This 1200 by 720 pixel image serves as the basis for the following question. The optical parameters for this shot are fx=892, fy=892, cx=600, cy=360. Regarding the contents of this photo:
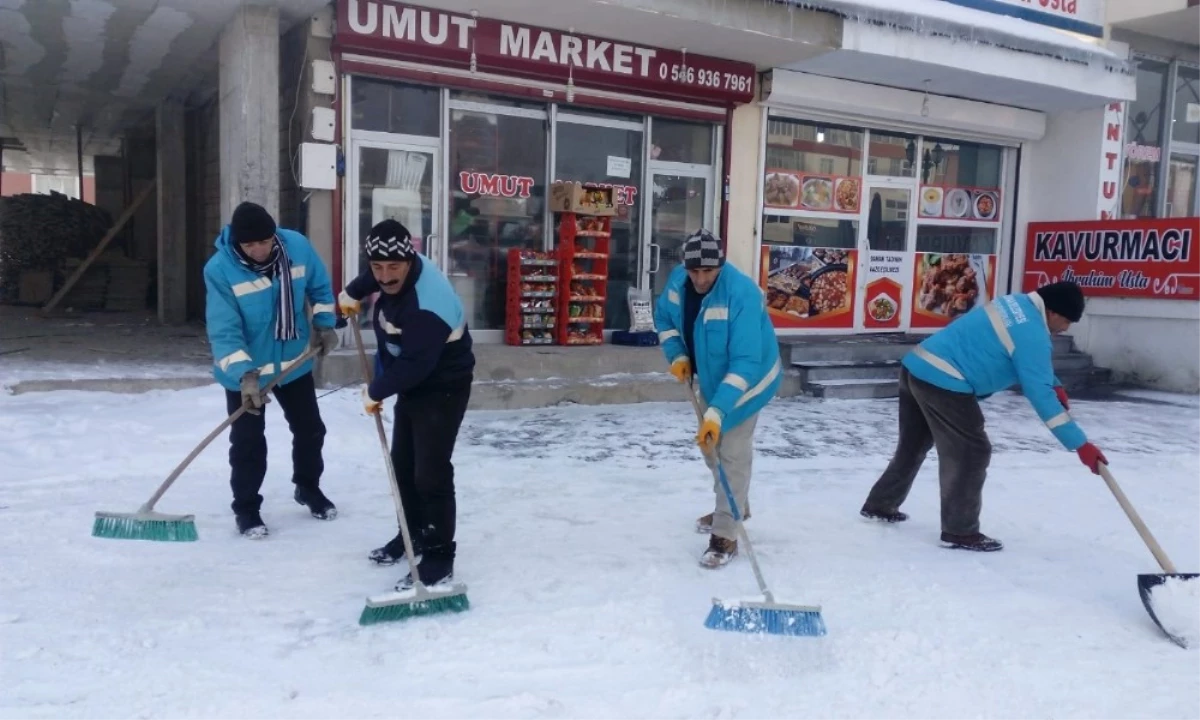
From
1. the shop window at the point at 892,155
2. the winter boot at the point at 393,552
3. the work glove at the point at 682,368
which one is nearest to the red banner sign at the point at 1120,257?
the shop window at the point at 892,155

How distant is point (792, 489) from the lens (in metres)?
5.81

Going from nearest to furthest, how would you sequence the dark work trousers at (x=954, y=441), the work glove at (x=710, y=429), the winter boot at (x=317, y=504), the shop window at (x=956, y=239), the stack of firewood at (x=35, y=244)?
the work glove at (x=710, y=429), the dark work trousers at (x=954, y=441), the winter boot at (x=317, y=504), the shop window at (x=956, y=239), the stack of firewood at (x=35, y=244)

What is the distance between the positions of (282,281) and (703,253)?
6.71 feet

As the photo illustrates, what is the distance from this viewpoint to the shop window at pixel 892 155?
11.1 m

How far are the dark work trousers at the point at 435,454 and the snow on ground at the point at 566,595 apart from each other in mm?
308

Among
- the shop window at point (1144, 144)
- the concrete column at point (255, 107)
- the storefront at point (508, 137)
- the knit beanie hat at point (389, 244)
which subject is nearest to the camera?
the knit beanie hat at point (389, 244)

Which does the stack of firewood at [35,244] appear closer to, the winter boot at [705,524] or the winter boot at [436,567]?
the winter boot at [436,567]

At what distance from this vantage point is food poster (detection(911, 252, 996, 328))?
38.6 feet

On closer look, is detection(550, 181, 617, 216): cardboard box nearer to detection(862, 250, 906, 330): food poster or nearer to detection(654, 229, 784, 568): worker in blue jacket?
detection(862, 250, 906, 330): food poster

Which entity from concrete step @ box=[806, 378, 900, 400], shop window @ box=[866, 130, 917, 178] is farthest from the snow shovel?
shop window @ box=[866, 130, 917, 178]

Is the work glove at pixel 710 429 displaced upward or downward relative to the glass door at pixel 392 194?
downward

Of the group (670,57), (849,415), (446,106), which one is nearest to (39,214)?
(446,106)

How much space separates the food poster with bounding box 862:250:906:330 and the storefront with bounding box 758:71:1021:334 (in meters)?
0.01

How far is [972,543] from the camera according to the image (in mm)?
4664
